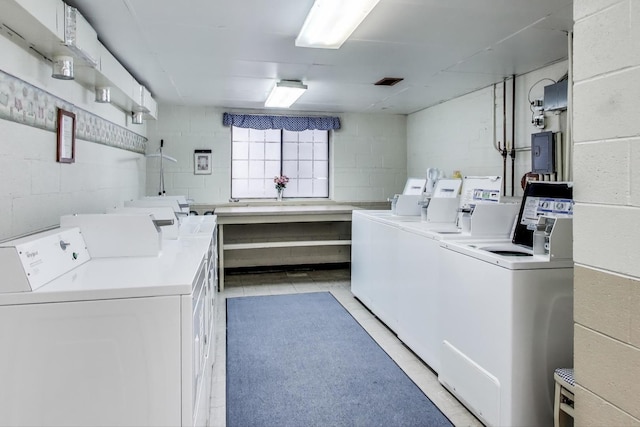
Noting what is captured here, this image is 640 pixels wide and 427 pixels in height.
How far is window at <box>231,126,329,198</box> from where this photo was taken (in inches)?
241

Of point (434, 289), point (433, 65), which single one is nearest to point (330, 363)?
point (434, 289)

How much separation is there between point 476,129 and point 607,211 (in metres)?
3.46

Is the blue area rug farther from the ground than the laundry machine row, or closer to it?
closer to it

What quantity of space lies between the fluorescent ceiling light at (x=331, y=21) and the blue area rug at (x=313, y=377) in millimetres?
2259

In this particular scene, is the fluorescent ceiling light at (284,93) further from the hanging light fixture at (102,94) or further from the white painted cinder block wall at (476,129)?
the white painted cinder block wall at (476,129)

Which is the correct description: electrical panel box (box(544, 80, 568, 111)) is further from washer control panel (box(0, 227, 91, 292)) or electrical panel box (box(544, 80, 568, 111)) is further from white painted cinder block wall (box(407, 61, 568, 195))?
washer control panel (box(0, 227, 91, 292))

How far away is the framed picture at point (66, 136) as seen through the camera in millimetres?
2510

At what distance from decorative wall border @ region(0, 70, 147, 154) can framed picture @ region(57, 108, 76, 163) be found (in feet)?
0.14

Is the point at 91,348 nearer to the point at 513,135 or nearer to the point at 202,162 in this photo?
the point at 513,135

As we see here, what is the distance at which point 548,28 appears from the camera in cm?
283

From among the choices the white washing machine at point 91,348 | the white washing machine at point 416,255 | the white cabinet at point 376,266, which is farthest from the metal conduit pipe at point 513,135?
the white washing machine at point 91,348

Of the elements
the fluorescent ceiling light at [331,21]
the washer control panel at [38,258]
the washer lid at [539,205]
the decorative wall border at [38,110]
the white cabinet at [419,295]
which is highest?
the fluorescent ceiling light at [331,21]

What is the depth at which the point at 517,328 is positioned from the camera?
2008mm

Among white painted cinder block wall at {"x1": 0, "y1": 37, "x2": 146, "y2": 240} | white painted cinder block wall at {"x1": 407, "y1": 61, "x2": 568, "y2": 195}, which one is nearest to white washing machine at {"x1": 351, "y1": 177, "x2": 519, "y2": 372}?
white painted cinder block wall at {"x1": 407, "y1": 61, "x2": 568, "y2": 195}
